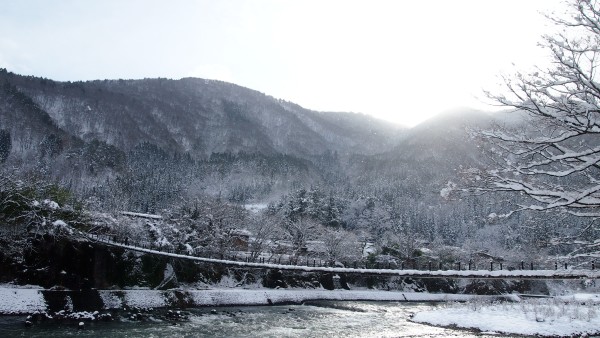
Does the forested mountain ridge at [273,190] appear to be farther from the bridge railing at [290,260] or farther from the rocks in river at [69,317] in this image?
the rocks in river at [69,317]

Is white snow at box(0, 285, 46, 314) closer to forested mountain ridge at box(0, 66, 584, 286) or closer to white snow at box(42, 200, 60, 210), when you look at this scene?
white snow at box(42, 200, 60, 210)

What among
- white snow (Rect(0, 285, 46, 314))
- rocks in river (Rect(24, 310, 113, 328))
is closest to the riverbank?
white snow (Rect(0, 285, 46, 314))

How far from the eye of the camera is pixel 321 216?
83938 mm

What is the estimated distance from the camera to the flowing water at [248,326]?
2300 centimetres

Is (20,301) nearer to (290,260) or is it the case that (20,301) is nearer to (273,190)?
(290,260)

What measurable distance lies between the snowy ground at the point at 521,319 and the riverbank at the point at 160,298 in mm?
15922

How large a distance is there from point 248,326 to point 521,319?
1737cm

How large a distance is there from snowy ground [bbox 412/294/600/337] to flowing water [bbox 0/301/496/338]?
1845mm

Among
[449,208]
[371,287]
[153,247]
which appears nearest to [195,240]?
[153,247]

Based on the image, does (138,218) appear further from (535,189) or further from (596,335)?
(535,189)

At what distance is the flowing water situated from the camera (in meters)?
23.0

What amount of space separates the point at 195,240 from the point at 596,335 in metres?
38.8

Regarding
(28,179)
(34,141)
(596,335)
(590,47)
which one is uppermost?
(34,141)

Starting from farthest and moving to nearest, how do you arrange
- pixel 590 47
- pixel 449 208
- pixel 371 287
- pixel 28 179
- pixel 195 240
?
pixel 449 208, pixel 371 287, pixel 195 240, pixel 28 179, pixel 590 47
